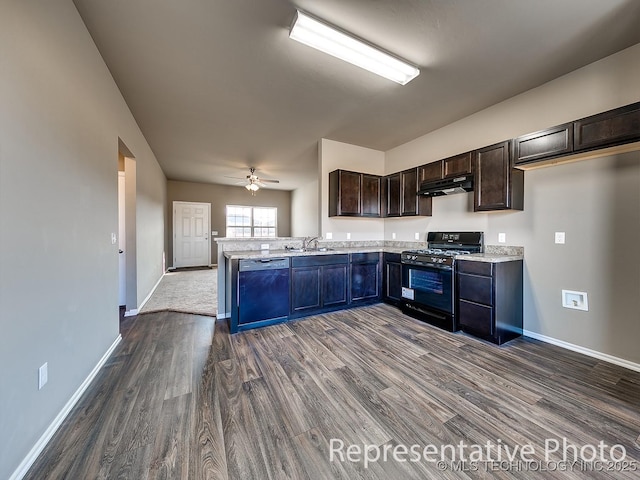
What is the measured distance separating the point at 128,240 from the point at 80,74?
2289 mm

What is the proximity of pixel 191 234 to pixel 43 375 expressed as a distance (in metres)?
6.72

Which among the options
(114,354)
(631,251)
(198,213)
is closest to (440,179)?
(631,251)

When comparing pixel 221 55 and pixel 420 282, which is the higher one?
pixel 221 55

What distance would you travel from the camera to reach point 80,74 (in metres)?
1.83

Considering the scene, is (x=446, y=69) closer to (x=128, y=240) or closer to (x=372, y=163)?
(x=372, y=163)

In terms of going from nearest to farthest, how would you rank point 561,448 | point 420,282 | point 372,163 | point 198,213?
1. point 561,448
2. point 420,282
3. point 372,163
4. point 198,213

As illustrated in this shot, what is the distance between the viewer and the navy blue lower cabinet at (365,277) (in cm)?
373

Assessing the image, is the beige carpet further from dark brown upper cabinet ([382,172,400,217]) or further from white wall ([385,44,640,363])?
white wall ([385,44,640,363])

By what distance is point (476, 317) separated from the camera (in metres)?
2.66

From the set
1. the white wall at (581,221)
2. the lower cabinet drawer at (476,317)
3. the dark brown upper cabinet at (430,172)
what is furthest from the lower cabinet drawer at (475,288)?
the dark brown upper cabinet at (430,172)

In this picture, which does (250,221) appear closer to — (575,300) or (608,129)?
(575,300)

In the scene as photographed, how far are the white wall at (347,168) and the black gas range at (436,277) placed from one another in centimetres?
109

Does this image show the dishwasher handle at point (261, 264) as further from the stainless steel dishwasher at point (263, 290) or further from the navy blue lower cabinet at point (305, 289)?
the navy blue lower cabinet at point (305, 289)

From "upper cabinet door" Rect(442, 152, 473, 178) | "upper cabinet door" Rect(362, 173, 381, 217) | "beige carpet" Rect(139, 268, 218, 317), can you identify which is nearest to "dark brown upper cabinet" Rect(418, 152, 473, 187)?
"upper cabinet door" Rect(442, 152, 473, 178)
